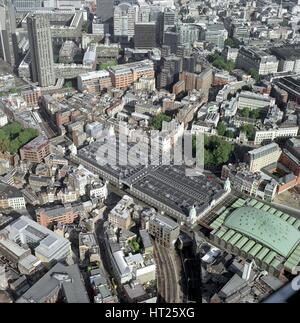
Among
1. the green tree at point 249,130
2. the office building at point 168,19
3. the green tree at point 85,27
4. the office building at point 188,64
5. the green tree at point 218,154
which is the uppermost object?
the office building at point 168,19

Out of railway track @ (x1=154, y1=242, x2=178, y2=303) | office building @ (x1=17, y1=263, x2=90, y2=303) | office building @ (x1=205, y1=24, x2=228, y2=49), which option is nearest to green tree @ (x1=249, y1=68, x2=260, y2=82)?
office building @ (x1=205, y1=24, x2=228, y2=49)

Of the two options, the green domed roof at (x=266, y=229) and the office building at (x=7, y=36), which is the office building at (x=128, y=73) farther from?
the green domed roof at (x=266, y=229)

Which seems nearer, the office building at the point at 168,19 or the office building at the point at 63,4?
the office building at the point at 168,19

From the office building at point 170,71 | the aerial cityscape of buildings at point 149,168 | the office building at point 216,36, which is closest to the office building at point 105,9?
the aerial cityscape of buildings at point 149,168

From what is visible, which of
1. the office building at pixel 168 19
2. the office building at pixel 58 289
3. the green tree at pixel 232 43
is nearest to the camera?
the office building at pixel 58 289

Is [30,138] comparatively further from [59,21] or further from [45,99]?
[59,21]

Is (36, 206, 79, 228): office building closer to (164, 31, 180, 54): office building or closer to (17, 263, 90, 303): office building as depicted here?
(17, 263, 90, 303): office building
